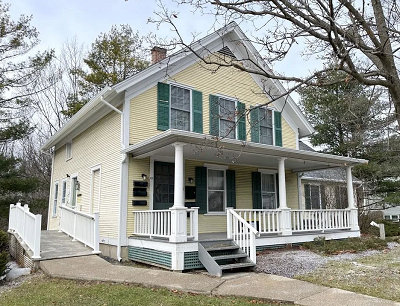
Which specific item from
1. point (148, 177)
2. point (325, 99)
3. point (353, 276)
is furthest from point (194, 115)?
point (325, 99)

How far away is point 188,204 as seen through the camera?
34.8 ft

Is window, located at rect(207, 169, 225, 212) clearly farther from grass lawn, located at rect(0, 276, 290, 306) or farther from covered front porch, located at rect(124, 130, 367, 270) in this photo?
grass lawn, located at rect(0, 276, 290, 306)

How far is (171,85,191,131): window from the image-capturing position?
35.7 feet

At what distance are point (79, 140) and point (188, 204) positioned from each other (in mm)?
5394

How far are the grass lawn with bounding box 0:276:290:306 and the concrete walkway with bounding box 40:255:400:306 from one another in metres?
0.26

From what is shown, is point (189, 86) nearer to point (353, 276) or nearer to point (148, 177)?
point (148, 177)

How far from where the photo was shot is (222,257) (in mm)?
7750

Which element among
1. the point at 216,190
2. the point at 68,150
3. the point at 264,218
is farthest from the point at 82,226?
the point at 68,150

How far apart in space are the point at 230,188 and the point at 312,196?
26.4 feet

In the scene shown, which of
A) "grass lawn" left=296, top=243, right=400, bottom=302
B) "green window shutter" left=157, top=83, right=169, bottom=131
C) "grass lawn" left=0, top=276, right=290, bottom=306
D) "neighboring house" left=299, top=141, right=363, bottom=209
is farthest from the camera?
"neighboring house" left=299, top=141, right=363, bottom=209

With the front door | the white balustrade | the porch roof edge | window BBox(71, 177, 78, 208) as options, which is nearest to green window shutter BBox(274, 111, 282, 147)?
the porch roof edge

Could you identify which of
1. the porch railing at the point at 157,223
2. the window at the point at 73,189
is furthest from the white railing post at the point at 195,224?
the window at the point at 73,189

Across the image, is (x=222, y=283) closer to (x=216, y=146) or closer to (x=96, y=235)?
(x=216, y=146)

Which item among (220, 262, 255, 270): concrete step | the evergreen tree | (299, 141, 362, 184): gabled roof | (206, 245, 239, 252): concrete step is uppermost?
the evergreen tree
